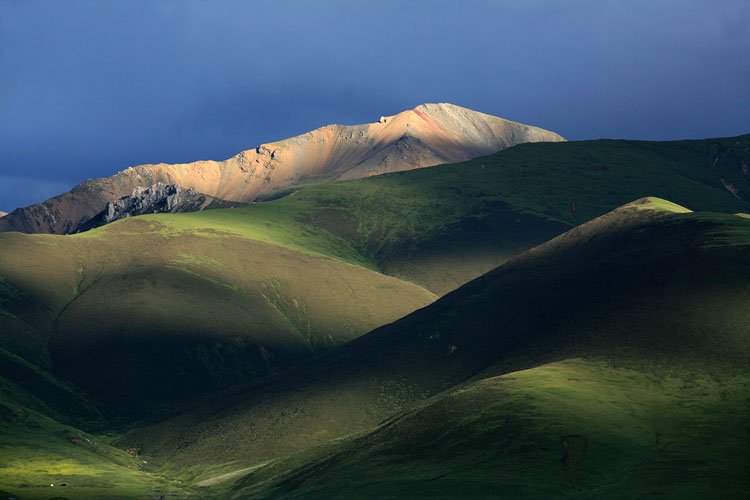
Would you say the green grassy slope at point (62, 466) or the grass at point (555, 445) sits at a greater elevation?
the green grassy slope at point (62, 466)

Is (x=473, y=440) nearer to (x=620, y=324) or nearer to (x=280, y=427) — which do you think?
(x=620, y=324)

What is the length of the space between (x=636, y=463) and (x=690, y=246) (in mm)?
109885

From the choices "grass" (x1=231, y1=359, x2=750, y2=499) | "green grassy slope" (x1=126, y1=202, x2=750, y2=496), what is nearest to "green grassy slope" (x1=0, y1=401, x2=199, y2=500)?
"green grassy slope" (x1=126, y1=202, x2=750, y2=496)

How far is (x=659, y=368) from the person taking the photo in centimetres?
13825

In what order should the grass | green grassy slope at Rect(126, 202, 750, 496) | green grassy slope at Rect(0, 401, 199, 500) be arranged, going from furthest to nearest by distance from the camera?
1. green grassy slope at Rect(126, 202, 750, 496)
2. green grassy slope at Rect(0, 401, 199, 500)
3. the grass

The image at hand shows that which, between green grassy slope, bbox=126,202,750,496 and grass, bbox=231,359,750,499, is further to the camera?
green grassy slope, bbox=126,202,750,496

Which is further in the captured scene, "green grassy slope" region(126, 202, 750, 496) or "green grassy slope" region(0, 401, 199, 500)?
"green grassy slope" region(126, 202, 750, 496)

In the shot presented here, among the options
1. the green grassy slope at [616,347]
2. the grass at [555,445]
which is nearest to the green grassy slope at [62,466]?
the green grassy slope at [616,347]

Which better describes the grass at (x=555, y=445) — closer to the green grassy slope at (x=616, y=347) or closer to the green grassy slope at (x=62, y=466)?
the green grassy slope at (x=616, y=347)

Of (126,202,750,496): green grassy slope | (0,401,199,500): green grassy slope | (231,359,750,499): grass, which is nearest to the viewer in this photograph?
(231,359,750,499): grass

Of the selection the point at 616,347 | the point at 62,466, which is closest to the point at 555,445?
the point at 616,347

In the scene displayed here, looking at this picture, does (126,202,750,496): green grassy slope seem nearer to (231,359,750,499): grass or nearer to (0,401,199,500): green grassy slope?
(231,359,750,499): grass

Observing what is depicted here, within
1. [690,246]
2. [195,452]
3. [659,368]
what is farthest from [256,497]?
[690,246]

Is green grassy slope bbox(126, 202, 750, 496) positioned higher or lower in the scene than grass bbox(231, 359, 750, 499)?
higher
